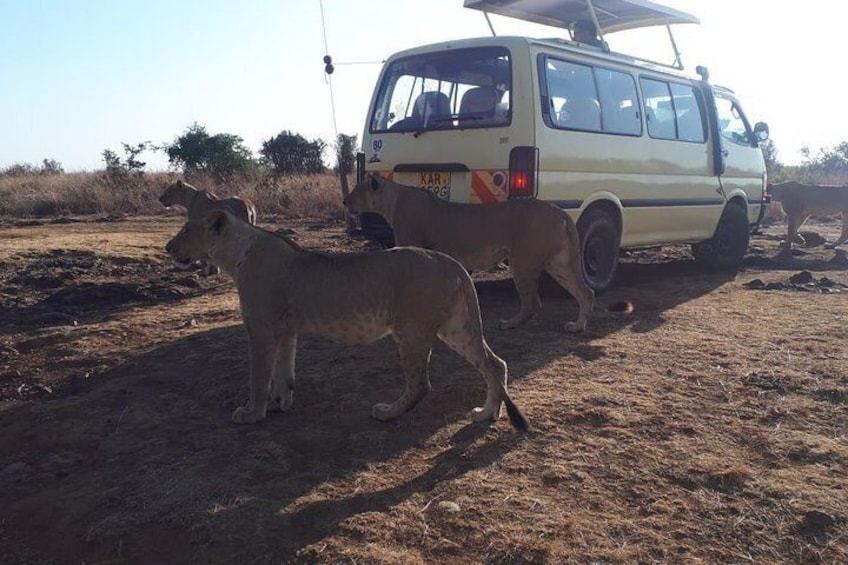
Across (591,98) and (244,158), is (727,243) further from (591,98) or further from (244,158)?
(244,158)

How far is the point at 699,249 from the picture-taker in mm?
11375

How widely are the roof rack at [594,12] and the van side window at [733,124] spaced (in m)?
0.95

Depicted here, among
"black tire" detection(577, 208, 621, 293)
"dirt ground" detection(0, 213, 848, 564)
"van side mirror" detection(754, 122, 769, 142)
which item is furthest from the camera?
"van side mirror" detection(754, 122, 769, 142)

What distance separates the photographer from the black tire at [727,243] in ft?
36.1

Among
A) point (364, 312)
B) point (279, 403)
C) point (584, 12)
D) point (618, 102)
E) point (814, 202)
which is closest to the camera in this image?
point (364, 312)

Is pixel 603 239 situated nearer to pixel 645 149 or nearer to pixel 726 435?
pixel 645 149

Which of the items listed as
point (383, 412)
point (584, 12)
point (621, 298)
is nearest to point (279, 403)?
point (383, 412)

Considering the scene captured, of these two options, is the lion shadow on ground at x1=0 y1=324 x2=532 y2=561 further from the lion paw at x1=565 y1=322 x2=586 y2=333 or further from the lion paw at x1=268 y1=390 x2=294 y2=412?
the lion paw at x1=565 y1=322 x2=586 y2=333

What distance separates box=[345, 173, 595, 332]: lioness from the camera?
272 inches

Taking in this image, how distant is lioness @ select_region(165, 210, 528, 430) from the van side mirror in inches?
339

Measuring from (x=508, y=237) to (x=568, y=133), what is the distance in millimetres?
1422

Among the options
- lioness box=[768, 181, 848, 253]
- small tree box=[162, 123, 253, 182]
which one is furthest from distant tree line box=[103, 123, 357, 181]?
lioness box=[768, 181, 848, 253]

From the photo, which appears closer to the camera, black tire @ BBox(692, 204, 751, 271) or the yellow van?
the yellow van

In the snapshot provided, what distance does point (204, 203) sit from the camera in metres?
10.0
